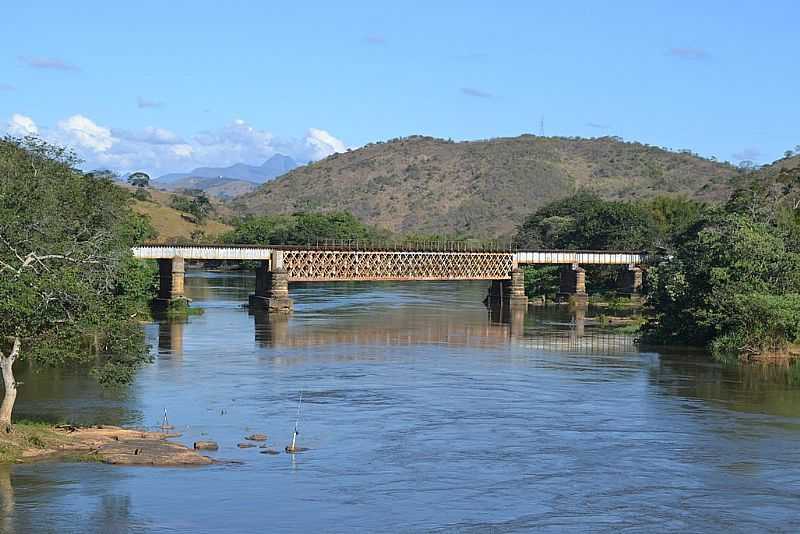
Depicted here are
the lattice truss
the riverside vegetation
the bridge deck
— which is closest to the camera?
the riverside vegetation

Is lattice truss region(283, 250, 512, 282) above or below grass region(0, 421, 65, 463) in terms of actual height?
above

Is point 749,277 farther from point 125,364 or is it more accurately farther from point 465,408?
point 125,364

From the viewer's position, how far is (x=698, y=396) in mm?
57875

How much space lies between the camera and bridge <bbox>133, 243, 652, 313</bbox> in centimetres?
10962

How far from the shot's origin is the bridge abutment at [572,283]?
135000mm

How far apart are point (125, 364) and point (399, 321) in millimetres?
60269

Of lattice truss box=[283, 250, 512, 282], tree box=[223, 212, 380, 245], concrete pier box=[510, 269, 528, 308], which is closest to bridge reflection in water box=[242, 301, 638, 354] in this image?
lattice truss box=[283, 250, 512, 282]

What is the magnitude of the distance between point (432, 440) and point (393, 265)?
8035cm

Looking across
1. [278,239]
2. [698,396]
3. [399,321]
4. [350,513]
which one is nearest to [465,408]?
[698,396]

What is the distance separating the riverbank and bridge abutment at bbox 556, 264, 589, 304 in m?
95.3

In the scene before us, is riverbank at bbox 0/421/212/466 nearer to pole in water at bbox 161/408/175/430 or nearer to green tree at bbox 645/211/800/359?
pole in water at bbox 161/408/175/430

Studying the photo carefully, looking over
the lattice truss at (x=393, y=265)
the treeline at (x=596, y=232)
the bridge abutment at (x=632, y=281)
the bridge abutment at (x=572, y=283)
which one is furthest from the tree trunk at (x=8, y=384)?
the bridge abutment at (x=632, y=281)

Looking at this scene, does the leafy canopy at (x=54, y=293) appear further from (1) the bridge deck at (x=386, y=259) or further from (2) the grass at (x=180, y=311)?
(1) the bridge deck at (x=386, y=259)

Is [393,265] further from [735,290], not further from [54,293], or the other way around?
[54,293]
